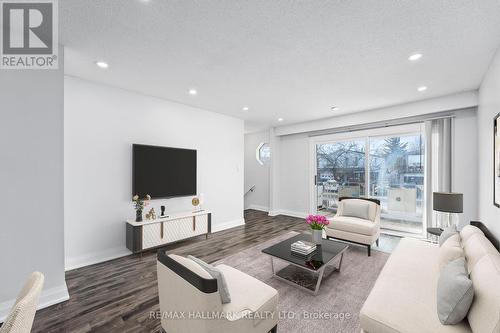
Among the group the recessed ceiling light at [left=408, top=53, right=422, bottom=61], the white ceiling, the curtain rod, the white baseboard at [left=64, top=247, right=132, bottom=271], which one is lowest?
the white baseboard at [left=64, top=247, right=132, bottom=271]

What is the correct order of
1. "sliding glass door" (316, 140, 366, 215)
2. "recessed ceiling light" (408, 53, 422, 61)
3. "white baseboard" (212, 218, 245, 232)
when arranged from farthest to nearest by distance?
"sliding glass door" (316, 140, 366, 215) → "white baseboard" (212, 218, 245, 232) → "recessed ceiling light" (408, 53, 422, 61)

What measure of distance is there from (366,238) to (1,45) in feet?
16.6

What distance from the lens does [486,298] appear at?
1.18 m

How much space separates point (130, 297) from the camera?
7.49 ft

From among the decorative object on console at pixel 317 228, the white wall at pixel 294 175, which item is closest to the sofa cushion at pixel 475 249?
the decorative object on console at pixel 317 228

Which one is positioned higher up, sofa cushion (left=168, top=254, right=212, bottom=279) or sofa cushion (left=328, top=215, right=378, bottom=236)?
sofa cushion (left=168, top=254, right=212, bottom=279)

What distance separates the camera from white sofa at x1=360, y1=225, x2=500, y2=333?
1184 millimetres

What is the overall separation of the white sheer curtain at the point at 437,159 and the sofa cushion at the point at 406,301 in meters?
2.31

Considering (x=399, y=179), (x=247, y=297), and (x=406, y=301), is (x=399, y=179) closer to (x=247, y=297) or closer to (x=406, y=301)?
(x=406, y=301)

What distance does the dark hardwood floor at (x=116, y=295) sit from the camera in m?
1.88

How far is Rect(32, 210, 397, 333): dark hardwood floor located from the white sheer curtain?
0.95 meters

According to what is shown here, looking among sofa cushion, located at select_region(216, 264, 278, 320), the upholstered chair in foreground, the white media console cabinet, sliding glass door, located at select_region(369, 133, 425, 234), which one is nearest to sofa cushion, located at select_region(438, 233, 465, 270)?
sofa cushion, located at select_region(216, 264, 278, 320)

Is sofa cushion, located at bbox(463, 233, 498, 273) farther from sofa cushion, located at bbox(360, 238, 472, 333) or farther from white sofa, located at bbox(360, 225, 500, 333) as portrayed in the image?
sofa cushion, located at bbox(360, 238, 472, 333)

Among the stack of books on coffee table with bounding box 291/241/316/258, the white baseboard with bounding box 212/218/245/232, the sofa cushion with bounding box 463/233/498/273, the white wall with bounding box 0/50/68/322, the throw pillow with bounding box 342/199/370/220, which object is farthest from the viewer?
the white baseboard with bounding box 212/218/245/232
